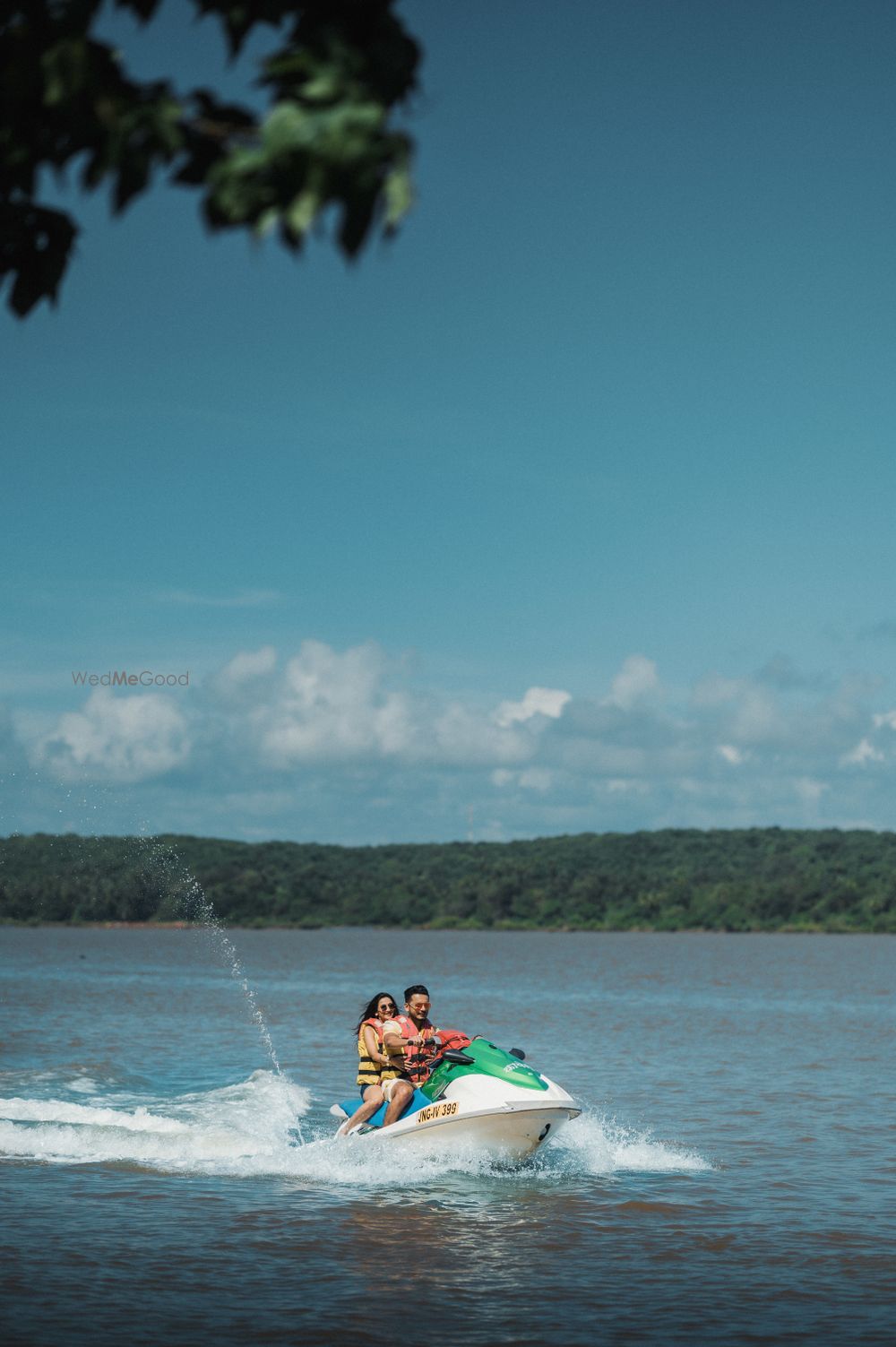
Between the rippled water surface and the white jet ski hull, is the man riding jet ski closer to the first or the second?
the white jet ski hull

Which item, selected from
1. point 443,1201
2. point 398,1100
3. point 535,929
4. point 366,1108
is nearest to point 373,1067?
point 366,1108

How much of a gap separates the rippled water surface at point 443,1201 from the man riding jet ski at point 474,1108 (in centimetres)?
27

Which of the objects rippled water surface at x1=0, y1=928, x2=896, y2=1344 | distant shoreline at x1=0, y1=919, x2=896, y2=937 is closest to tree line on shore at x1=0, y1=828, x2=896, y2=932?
distant shoreline at x1=0, y1=919, x2=896, y2=937

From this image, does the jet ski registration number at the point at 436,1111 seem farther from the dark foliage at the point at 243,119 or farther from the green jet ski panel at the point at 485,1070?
the dark foliage at the point at 243,119

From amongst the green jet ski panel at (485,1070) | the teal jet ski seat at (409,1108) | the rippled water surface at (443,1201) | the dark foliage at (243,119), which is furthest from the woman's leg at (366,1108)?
the dark foliage at (243,119)

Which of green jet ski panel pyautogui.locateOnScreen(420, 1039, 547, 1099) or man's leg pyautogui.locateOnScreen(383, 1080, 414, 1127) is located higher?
green jet ski panel pyautogui.locateOnScreen(420, 1039, 547, 1099)

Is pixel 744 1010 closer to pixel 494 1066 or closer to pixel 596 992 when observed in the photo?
pixel 596 992

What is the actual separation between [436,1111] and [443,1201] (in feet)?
3.40

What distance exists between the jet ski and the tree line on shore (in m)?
86.1

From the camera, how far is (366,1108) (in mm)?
15211

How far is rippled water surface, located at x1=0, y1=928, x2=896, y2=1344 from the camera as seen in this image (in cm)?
1008

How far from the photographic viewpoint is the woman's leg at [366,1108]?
49.8 feet

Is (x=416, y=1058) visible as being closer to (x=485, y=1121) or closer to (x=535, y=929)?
→ (x=485, y=1121)

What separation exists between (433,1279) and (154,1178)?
5113 millimetres
